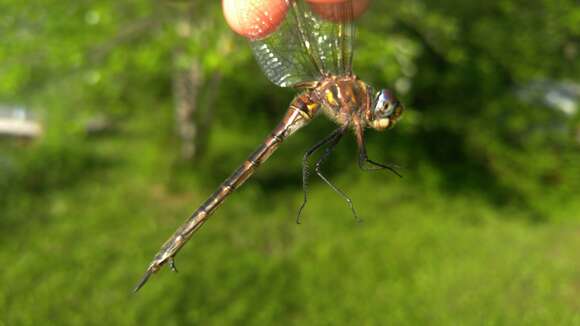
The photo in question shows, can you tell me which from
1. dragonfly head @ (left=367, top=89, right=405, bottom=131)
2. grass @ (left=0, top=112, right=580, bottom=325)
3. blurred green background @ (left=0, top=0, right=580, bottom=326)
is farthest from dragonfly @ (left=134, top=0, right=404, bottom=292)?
grass @ (left=0, top=112, right=580, bottom=325)

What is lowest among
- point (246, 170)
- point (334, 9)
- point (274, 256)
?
point (274, 256)

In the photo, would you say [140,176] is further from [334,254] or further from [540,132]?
[540,132]

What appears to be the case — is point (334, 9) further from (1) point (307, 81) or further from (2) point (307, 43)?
(1) point (307, 81)

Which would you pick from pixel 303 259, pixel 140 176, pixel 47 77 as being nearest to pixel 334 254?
pixel 303 259

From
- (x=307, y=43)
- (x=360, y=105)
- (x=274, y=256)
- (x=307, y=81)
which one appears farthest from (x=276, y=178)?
(x=360, y=105)

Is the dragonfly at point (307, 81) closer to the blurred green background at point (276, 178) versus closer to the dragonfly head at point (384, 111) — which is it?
the dragonfly head at point (384, 111)

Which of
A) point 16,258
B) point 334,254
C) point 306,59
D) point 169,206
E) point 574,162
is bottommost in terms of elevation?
point 574,162
